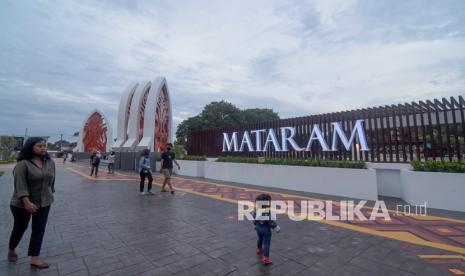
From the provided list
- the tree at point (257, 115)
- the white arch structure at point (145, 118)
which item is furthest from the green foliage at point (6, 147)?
the tree at point (257, 115)

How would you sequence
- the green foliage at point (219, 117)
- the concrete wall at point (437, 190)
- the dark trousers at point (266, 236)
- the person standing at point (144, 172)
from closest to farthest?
1. the dark trousers at point (266, 236)
2. the concrete wall at point (437, 190)
3. the person standing at point (144, 172)
4. the green foliage at point (219, 117)

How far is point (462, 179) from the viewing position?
530 cm

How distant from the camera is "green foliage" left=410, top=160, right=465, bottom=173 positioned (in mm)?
5414

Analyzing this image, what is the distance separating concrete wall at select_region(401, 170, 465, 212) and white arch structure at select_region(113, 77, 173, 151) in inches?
741

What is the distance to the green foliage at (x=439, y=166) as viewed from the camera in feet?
17.8

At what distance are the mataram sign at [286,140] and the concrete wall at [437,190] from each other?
1763mm

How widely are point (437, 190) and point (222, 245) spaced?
5.54 meters

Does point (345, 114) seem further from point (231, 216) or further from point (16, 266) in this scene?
point (16, 266)

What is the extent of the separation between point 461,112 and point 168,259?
765 centimetres

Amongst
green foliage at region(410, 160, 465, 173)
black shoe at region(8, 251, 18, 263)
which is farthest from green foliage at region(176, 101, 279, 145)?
black shoe at region(8, 251, 18, 263)

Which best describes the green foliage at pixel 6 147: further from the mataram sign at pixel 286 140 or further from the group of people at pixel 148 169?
the group of people at pixel 148 169

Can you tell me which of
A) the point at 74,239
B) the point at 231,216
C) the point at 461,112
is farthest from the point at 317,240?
the point at 461,112

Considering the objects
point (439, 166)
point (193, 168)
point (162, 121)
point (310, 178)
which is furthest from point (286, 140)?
point (162, 121)

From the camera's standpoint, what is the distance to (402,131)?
6992 millimetres
